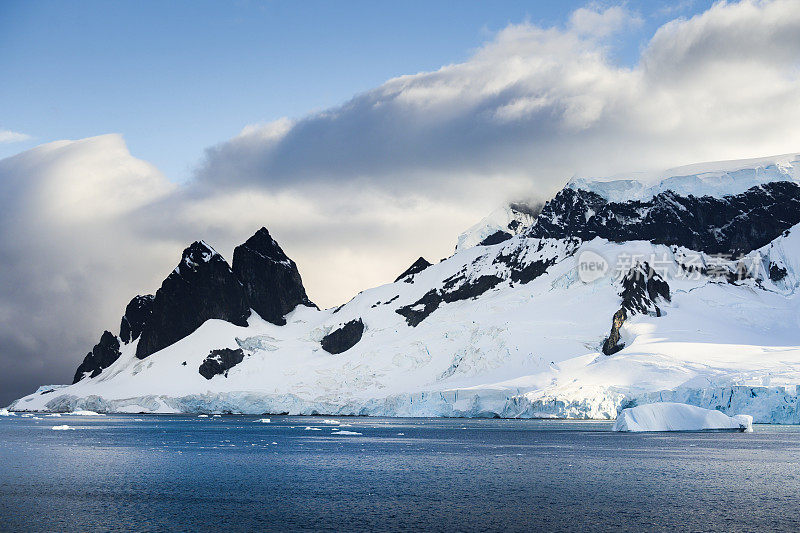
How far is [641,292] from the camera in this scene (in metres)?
186

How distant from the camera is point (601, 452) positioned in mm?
73812

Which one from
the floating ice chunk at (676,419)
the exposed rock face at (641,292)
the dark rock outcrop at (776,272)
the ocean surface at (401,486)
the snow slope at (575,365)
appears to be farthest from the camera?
the dark rock outcrop at (776,272)

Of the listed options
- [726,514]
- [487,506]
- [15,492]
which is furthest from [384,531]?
[15,492]

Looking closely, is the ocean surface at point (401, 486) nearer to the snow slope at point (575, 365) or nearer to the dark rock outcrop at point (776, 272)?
the snow slope at point (575, 365)

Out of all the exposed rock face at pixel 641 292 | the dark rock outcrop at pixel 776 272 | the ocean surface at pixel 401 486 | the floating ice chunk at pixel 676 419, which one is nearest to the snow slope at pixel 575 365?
the dark rock outcrop at pixel 776 272

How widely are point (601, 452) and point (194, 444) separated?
45147mm

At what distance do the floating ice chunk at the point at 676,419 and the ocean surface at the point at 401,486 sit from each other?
1679 centimetres

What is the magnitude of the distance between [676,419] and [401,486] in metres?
70.5

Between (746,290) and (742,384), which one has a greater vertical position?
(746,290)

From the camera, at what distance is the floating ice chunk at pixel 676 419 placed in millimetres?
103312

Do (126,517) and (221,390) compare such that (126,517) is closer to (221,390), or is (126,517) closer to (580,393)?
(580,393)

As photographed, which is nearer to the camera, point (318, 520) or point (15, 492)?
point (318, 520)

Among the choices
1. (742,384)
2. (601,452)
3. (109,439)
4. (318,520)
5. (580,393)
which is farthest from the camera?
(580,393)

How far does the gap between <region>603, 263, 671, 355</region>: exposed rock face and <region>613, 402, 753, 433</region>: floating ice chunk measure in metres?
64.1
